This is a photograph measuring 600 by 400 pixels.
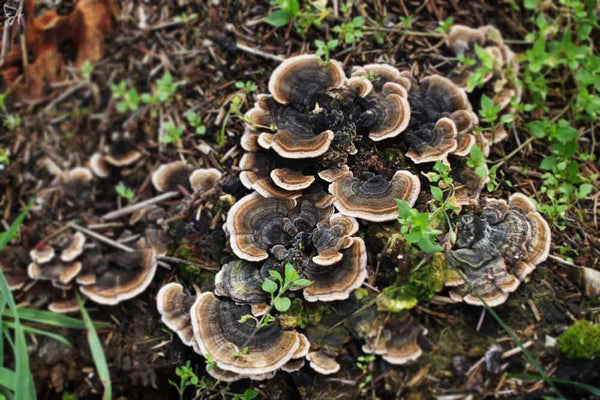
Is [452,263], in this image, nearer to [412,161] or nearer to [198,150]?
[412,161]

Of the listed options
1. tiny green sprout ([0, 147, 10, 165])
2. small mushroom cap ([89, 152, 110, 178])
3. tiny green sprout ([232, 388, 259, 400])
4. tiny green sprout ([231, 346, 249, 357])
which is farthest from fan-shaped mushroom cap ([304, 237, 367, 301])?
tiny green sprout ([0, 147, 10, 165])

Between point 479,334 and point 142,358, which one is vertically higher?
point 479,334

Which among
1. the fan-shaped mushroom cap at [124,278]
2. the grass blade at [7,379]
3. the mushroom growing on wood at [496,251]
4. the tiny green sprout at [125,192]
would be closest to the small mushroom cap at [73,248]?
the fan-shaped mushroom cap at [124,278]

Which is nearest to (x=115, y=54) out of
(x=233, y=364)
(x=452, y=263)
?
(x=233, y=364)

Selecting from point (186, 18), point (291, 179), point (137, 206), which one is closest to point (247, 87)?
point (291, 179)

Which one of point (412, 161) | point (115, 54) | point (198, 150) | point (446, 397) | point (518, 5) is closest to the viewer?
point (446, 397)

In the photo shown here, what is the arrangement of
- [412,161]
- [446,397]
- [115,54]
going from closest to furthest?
[446,397] → [412,161] → [115,54]
